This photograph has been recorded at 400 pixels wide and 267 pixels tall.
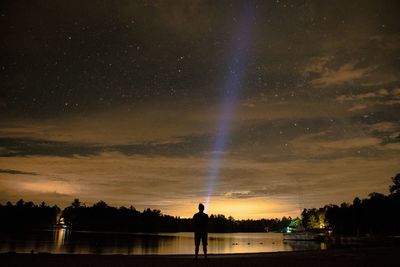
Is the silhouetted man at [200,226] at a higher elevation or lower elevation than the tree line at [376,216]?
lower

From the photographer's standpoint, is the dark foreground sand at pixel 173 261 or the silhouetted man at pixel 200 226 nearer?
the dark foreground sand at pixel 173 261

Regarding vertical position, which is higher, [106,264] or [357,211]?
[357,211]

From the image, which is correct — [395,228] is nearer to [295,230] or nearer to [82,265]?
[295,230]

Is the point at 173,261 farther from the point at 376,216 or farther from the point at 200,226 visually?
the point at 376,216

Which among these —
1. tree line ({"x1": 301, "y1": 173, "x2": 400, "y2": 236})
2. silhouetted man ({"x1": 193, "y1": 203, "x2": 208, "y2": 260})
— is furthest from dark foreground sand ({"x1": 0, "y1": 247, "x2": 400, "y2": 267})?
tree line ({"x1": 301, "y1": 173, "x2": 400, "y2": 236})

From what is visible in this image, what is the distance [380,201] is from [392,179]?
4467 cm

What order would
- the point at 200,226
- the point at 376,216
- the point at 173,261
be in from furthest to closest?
the point at 376,216 < the point at 173,261 < the point at 200,226

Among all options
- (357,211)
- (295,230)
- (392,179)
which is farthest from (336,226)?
(392,179)

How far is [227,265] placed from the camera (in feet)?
58.3

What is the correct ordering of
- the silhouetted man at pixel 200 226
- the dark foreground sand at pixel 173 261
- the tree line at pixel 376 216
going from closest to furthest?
the dark foreground sand at pixel 173 261 < the silhouetted man at pixel 200 226 < the tree line at pixel 376 216

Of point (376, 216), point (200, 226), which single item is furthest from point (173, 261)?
point (376, 216)

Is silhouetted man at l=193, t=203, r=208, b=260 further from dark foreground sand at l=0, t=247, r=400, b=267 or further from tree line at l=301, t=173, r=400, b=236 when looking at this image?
tree line at l=301, t=173, r=400, b=236

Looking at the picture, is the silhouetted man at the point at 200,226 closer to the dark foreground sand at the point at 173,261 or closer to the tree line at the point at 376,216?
the dark foreground sand at the point at 173,261

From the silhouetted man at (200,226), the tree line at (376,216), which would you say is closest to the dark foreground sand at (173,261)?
the silhouetted man at (200,226)
